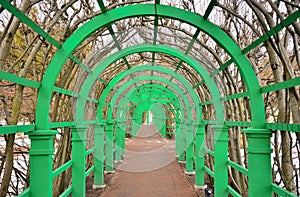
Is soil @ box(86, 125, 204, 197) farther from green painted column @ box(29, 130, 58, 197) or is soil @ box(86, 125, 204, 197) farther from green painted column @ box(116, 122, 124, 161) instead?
green painted column @ box(29, 130, 58, 197)

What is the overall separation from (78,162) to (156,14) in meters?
2.31

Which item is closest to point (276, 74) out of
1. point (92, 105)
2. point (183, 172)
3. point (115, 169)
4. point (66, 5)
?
point (66, 5)

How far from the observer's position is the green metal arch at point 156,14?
226cm

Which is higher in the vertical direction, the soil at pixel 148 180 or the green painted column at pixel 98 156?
the green painted column at pixel 98 156

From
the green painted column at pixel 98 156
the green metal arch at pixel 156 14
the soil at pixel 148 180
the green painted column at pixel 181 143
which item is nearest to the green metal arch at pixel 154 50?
the green metal arch at pixel 156 14

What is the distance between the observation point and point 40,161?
2.23 m

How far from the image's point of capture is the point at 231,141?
3.89 metres

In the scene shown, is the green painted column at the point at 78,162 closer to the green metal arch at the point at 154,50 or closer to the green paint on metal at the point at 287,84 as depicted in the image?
the green metal arch at the point at 154,50

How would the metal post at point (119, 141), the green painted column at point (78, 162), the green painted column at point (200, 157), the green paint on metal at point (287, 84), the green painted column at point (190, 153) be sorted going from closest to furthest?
the green paint on metal at point (287, 84) → the green painted column at point (78, 162) → the green painted column at point (200, 157) → the green painted column at point (190, 153) → the metal post at point (119, 141)

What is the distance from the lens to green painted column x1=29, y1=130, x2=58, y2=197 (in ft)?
7.19

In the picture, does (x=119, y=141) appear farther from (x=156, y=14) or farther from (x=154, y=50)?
(x=156, y=14)

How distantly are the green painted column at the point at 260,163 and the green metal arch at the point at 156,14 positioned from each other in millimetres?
89

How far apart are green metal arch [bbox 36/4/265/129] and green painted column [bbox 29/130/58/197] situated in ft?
0.28

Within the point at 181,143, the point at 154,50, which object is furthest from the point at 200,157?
the point at 181,143
